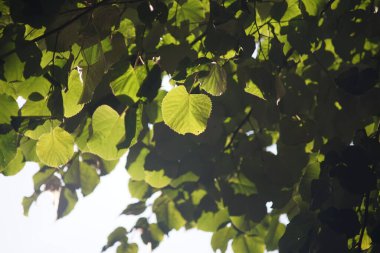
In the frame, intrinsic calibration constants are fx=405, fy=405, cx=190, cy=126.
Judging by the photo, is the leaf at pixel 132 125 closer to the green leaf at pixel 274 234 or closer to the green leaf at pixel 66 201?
the green leaf at pixel 66 201

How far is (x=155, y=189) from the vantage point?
247 cm

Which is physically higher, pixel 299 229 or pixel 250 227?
pixel 299 229

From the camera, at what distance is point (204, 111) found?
1537mm

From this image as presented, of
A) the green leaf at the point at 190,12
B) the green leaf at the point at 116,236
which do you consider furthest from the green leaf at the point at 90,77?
the green leaf at the point at 116,236

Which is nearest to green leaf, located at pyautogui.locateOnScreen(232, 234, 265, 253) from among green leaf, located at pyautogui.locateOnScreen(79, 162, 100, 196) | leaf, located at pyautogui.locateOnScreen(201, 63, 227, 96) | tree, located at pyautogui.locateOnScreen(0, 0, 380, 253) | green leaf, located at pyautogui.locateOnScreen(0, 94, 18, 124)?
tree, located at pyautogui.locateOnScreen(0, 0, 380, 253)

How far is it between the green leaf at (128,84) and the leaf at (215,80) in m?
0.29

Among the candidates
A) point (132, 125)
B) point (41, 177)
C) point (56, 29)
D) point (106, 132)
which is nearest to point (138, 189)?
point (41, 177)

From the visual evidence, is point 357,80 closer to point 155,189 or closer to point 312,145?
point 312,145

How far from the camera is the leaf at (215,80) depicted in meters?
1.49

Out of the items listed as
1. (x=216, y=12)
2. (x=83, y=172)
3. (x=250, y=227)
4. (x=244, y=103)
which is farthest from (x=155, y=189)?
(x=216, y=12)

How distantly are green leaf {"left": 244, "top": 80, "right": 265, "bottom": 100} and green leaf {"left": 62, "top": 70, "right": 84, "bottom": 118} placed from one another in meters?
0.68

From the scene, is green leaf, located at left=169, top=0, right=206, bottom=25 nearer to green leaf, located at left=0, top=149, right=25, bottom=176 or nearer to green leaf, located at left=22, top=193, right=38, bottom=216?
green leaf, located at left=0, top=149, right=25, bottom=176

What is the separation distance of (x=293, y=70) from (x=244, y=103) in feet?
1.30

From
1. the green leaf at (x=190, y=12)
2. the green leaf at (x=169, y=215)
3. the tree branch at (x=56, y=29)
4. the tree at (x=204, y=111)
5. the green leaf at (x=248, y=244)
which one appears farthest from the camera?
the green leaf at (x=169, y=215)
